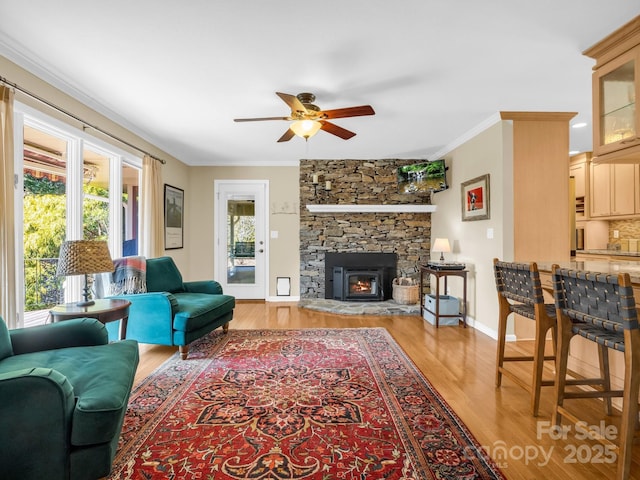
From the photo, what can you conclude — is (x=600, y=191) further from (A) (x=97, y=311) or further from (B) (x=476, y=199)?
(A) (x=97, y=311)

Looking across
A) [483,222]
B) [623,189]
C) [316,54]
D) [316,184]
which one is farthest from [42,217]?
[623,189]

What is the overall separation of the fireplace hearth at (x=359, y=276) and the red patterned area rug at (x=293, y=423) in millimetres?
2273

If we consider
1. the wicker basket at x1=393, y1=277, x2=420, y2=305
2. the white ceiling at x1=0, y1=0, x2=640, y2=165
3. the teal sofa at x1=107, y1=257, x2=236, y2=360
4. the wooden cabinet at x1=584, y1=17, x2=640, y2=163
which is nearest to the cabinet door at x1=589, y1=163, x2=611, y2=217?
the white ceiling at x1=0, y1=0, x2=640, y2=165

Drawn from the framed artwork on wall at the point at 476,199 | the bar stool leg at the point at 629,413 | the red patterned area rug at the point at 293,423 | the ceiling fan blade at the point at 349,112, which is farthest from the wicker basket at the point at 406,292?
the bar stool leg at the point at 629,413

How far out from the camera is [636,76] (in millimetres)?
2100

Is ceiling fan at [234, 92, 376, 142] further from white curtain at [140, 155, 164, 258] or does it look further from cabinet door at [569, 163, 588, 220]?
cabinet door at [569, 163, 588, 220]

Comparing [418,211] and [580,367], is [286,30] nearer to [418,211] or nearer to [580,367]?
[580,367]

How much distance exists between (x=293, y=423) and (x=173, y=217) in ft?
13.2

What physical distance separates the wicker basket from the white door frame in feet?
7.15

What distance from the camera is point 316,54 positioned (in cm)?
234

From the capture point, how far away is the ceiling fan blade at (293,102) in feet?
7.76

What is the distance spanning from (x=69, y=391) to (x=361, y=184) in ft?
15.8

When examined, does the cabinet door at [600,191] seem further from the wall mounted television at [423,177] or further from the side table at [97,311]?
the side table at [97,311]

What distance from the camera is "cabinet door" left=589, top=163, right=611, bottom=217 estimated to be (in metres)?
4.88
